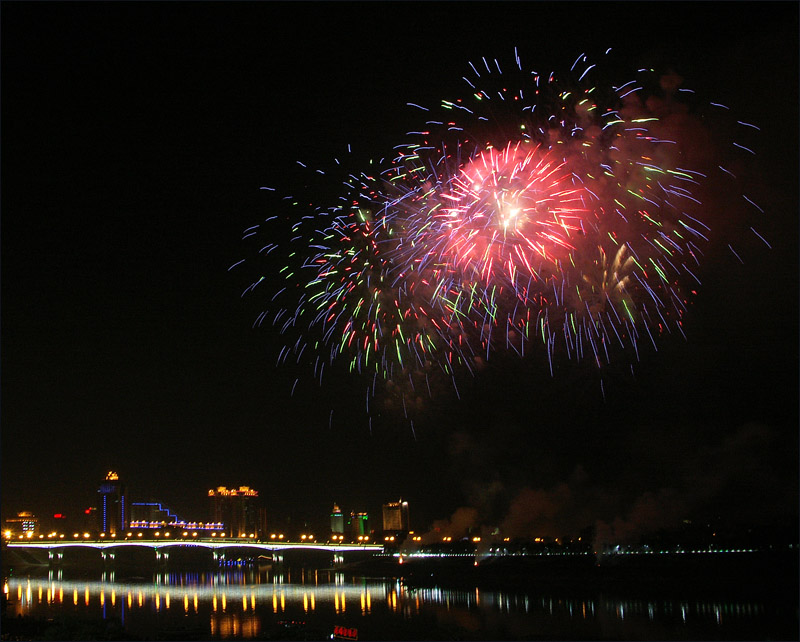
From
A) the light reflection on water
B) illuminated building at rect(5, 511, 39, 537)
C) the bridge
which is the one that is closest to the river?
the light reflection on water

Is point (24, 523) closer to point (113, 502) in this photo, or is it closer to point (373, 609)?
point (113, 502)

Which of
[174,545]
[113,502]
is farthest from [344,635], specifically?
[113,502]

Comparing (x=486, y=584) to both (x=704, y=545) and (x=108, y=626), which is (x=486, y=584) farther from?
(x=108, y=626)

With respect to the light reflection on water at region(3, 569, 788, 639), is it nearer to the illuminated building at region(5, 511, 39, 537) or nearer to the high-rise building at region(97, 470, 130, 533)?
the illuminated building at region(5, 511, 39, 537)

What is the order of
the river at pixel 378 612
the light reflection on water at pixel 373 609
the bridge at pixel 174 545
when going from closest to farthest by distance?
the river at pixel 378 612 < the light reflection on water at pixel 373 609 < the bridge at pixel 174 545

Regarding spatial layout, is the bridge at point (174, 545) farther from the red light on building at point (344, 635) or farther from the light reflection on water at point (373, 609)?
the red light on building at point (344, 635)

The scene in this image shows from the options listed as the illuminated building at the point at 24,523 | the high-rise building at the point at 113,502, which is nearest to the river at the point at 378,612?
the illuminated building at the point at 24,523
